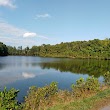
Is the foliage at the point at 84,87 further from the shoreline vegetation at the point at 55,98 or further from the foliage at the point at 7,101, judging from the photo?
the foliage at the point at 7,101

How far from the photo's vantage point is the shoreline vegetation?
10004 millimetres

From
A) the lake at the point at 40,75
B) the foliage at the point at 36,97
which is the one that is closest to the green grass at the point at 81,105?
the foliage at the point at 36,97

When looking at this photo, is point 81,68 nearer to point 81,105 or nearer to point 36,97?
point 81,105

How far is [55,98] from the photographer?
1430 centimetres

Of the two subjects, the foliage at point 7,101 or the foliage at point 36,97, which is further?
the foliage at point 36,97

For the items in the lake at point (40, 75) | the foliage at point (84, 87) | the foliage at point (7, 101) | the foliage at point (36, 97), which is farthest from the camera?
the lake at point (40, 75)

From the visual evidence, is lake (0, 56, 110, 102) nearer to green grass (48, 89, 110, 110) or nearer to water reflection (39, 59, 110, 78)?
water reflection (39, 59, 110, 78)

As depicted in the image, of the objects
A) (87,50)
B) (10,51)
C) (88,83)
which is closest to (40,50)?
(10,51)

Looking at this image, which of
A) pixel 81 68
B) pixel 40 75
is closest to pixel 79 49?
pixel 81 68

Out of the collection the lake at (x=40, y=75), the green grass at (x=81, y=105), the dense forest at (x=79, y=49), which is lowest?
the lake at (x=40, y=75)

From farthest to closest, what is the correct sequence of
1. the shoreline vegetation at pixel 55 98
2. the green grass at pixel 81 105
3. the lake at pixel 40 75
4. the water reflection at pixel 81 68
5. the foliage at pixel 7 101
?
the water reflection at pixel 81 68 → the lake at pixel 40 75 → the green grass at pixel 81 105 → the shoreline vegetation at pixel 55 98 → the foliage at pixel 7 101

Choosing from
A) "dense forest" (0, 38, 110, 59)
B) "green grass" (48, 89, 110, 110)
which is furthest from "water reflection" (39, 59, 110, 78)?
"dense forest" (0, 38, 110, 59)

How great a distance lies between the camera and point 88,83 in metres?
16.8

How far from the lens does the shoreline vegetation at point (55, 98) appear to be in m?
10.0
